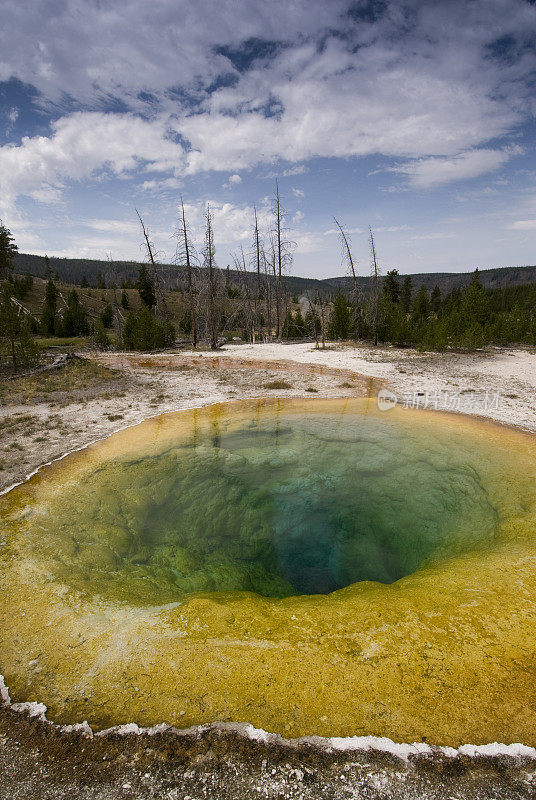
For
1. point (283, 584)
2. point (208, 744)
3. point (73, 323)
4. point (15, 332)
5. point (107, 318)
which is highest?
point (107, 318)

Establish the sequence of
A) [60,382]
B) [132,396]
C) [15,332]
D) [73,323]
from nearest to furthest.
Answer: [132,396] < [60,382] < [15,332] < [73,323]

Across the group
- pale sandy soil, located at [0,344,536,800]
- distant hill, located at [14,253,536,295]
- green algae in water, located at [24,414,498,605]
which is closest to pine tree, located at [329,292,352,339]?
pale sandy soil, located at [0,344,536,800]

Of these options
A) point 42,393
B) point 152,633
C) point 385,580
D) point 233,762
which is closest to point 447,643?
point 385,580

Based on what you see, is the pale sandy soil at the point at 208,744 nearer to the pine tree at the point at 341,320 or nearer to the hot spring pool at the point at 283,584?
the hot spring pool at the point at 283,584

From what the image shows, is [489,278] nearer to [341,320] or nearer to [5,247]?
[341,320]

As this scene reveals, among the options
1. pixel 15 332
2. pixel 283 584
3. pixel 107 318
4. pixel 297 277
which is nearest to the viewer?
pixel 283 584

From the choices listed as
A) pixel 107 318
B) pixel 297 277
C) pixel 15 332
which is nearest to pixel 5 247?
pixel 15 332

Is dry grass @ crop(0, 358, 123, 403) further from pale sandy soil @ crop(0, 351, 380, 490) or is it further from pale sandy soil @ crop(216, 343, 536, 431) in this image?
pale sandy soil @ crop(216, 343, 536, 431)
